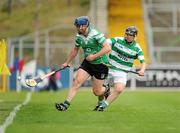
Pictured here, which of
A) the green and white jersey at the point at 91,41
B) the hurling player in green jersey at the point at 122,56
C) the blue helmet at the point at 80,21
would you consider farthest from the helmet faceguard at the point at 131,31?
the blue helmet at the point at 80,21

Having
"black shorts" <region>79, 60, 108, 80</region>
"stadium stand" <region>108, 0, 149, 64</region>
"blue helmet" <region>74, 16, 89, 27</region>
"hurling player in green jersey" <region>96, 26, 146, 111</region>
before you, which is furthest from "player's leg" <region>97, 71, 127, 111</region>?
"stadium stand" <region>108, 0, 149, 64</region>

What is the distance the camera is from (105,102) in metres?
16.8

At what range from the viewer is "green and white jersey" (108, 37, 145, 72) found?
17359 millimetres

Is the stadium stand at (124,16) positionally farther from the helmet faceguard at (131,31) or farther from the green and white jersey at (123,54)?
the helmet faceguard at (131,31)

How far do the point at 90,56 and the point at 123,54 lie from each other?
55.8 inches

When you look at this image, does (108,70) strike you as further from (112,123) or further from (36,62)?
(36,62)

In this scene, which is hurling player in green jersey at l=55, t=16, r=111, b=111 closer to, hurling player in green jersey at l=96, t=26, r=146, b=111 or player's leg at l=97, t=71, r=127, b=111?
player's leg at l=97, t=71, r=127, b=111

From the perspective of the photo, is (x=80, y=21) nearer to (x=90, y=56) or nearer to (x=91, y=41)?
(x=91, y=41)

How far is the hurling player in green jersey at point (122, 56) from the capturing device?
56.4 feet

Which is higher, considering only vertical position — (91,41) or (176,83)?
(91,41)

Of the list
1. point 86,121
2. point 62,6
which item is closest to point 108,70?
point 86,121

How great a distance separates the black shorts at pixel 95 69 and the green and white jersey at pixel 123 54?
70 centimetres

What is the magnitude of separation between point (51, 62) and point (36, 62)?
6.30ft

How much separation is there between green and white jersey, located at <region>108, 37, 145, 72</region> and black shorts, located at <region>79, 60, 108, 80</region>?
70cm
